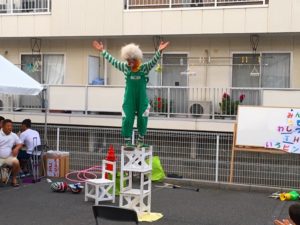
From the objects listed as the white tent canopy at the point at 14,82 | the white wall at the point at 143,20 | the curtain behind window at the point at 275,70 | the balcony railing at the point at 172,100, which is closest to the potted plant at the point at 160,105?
the balcony railing at the point at 172,100

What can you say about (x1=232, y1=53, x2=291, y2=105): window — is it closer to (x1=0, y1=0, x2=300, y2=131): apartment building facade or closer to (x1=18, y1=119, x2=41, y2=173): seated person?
(x1=0, y1=0, x2=300, y2=131): apartment building facade

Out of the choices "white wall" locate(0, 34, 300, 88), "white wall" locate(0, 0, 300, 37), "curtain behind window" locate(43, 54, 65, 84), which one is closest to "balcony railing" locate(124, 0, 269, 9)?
"white wall" locate(0, 0, 300, 37)

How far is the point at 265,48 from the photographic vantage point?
51.4ft

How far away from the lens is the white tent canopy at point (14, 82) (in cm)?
1032

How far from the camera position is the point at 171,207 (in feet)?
29.1

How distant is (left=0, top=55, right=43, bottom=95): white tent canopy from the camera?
10.3 meters

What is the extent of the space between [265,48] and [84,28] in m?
6.15

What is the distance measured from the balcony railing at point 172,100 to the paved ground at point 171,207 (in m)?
4.46

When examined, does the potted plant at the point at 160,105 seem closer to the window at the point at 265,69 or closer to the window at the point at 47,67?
the window at the point at 265,69

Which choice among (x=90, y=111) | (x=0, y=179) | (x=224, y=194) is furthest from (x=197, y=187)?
(x=90, y=111)

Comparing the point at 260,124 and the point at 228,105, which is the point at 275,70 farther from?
the point at 260,124

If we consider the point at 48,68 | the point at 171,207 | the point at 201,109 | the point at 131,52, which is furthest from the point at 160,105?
the point at 131,52

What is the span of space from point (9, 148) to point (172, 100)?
613cm

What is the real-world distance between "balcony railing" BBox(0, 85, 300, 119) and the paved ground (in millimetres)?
4461
